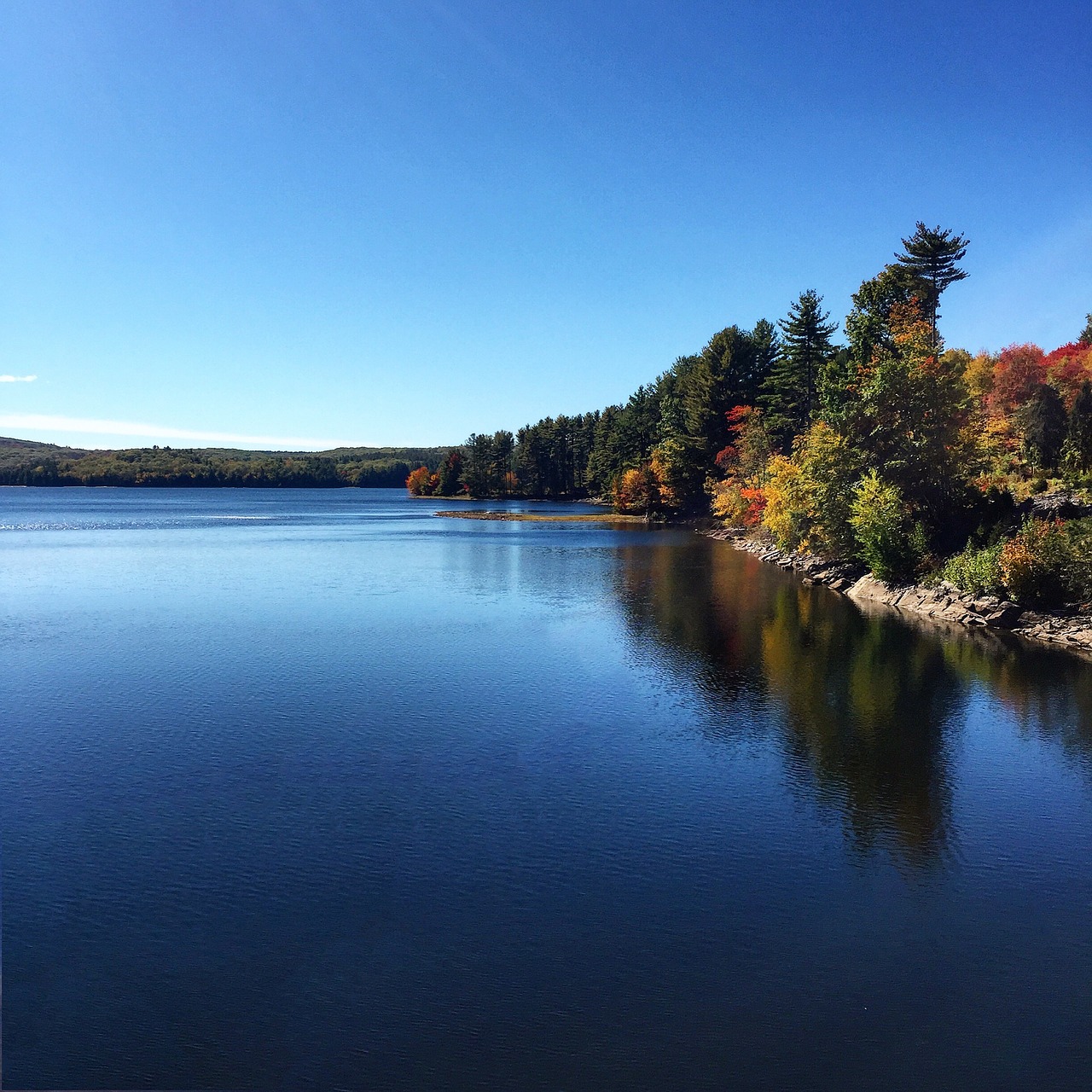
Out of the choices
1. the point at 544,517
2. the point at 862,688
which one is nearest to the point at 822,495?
the point at 862,688

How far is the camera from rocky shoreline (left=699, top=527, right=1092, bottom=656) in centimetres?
3459

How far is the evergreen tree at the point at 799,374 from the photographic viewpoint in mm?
83750

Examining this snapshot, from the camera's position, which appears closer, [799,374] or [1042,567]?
[1042,567]

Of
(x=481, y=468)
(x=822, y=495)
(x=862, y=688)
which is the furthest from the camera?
(x=481, y=468)

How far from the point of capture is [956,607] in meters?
40.6

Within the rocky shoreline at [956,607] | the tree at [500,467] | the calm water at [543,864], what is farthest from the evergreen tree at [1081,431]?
the tree at [500,467]

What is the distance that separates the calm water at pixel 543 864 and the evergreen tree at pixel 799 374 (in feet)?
182

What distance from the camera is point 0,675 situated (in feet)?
95.6

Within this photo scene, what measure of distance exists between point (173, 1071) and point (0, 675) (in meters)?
23.5

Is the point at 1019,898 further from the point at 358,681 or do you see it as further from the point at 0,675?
the point at 0,675

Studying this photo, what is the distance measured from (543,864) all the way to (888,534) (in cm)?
3680

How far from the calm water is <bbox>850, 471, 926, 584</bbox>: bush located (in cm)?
1255

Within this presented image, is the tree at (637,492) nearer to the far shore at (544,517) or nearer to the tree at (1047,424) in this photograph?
the far shore at (544,517)

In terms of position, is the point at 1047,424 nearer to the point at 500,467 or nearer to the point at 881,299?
the point at 881,299
